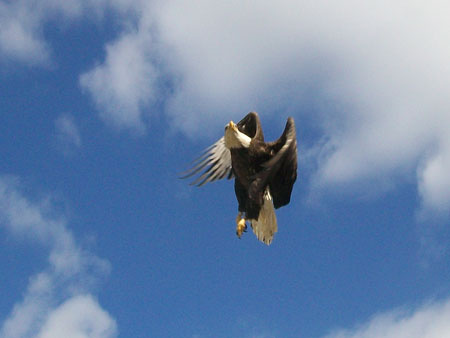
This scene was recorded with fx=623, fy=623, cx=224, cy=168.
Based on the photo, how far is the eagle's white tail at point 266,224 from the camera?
294 inches

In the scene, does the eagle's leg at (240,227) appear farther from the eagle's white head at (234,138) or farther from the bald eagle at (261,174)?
the eagle's white head at (234,138)

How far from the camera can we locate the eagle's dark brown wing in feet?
23.9

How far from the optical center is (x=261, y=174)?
23.9ft

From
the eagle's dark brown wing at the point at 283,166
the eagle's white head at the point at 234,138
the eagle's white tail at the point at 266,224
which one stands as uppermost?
the eagle's white head at the point at 234,138

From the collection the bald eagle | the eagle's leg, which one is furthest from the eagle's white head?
the eagle's leg

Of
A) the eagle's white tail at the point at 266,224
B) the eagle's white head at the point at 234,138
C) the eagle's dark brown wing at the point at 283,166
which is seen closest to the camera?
the eagle's dark brown wing at the point at 283,166

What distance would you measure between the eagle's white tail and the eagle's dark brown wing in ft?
0.85

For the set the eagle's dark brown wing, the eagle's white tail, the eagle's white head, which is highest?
the eagle's white head

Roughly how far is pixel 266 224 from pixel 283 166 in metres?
0.73

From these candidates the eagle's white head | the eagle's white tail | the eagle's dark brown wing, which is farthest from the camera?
the eagle's white head

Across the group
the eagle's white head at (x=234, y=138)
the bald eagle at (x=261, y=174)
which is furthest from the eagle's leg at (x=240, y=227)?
the eagle's white head at (x=234, y=138)

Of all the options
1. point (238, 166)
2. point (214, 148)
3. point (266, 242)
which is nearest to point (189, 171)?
point (214, 148)

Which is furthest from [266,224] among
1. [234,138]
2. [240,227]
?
[234,138]

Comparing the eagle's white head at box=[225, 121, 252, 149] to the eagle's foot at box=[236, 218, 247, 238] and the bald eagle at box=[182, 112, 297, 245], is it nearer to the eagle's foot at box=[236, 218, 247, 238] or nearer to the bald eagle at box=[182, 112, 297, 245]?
the bald eagle at box=[182, 112, 297, 245]
